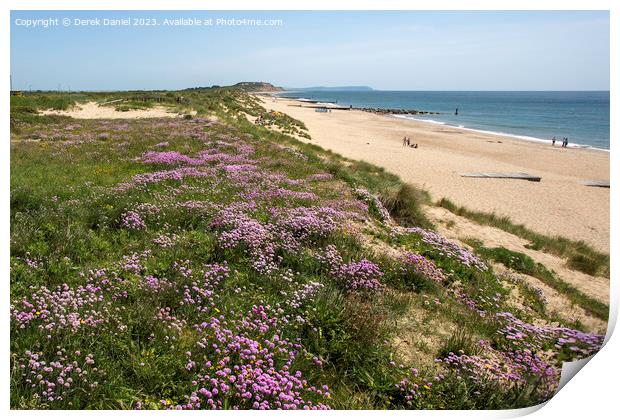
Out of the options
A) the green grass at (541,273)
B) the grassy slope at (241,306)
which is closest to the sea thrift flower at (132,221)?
the grassy slope at (241,306)

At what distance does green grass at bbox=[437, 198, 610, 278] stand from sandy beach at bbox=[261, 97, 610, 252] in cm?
130

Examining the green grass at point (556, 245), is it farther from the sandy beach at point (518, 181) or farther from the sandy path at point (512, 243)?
the sandy beach at point (518, 181)

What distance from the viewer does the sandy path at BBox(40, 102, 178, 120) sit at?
98.1ft

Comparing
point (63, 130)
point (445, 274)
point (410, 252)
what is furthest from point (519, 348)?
point (63, 130)

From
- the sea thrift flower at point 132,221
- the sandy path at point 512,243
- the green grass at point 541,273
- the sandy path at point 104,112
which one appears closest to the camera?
the sea thrift flower at point 132,221

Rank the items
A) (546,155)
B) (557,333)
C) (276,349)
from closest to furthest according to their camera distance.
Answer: (276,349)
(557,333)
(546,155)

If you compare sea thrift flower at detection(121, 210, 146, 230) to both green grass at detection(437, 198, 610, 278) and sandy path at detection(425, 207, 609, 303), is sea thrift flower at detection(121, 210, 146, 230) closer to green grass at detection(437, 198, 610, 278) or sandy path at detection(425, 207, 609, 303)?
sandy path at detection(425, 207, 609, 303)

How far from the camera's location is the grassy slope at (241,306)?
4445 mm

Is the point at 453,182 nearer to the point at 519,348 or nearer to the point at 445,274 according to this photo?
the point at 445,274

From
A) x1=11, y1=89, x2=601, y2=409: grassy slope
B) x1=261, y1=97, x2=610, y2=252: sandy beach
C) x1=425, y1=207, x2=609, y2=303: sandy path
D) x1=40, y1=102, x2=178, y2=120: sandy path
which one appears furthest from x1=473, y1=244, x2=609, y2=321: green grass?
x1=40, y1=102, x2=178, y2=120: sandy path

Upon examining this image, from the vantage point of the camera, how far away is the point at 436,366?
17.3 feet

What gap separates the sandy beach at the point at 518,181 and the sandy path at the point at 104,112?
14.9 meters

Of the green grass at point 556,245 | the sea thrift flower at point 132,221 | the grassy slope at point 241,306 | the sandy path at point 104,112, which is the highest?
the sandy path at point 104,112

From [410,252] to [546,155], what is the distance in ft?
111
